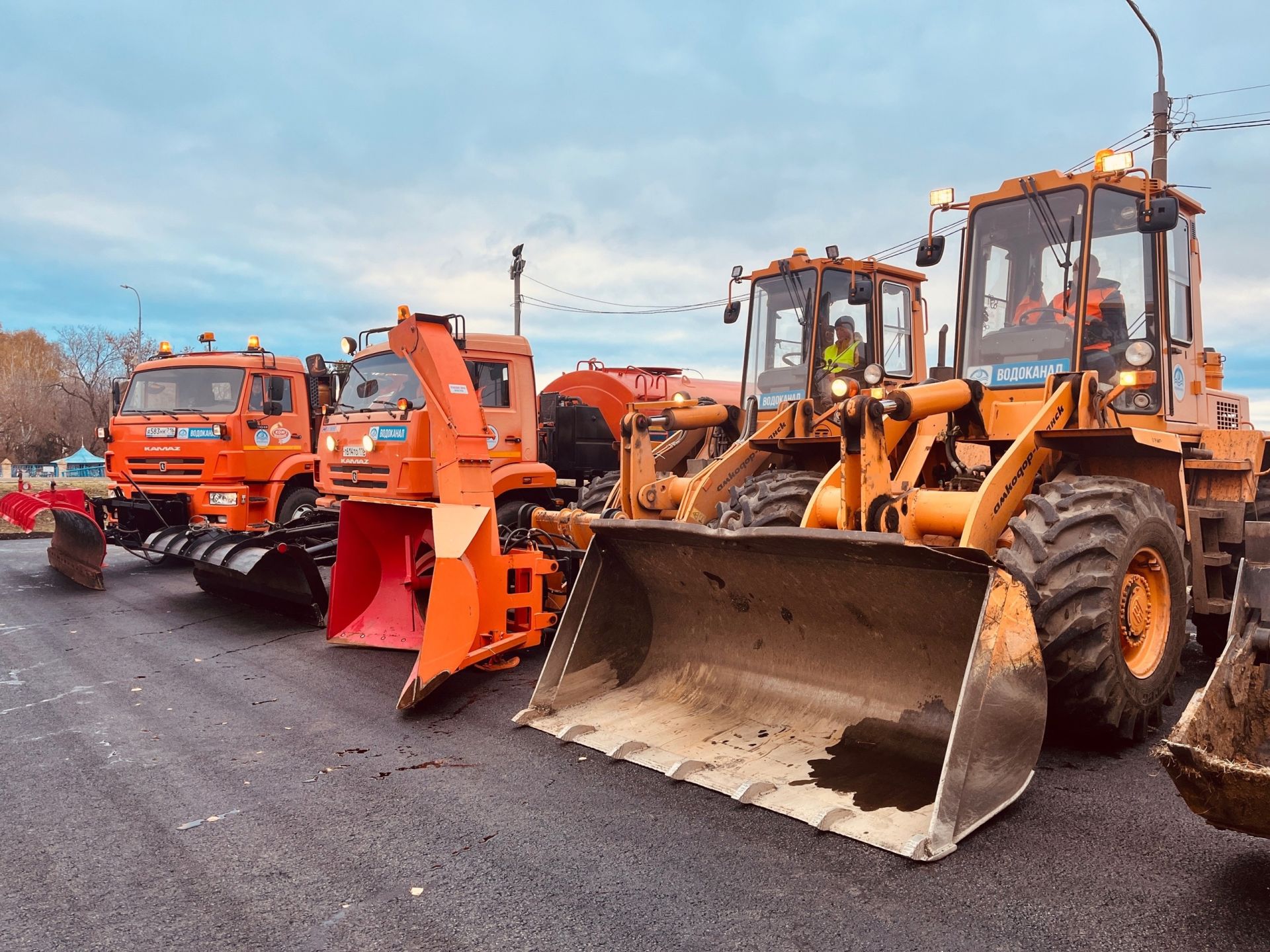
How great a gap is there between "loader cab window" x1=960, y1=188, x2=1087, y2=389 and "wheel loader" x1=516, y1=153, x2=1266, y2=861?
14mm

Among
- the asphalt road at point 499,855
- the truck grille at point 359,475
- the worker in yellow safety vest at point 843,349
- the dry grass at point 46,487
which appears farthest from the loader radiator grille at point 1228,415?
the dry grass at point 46,487

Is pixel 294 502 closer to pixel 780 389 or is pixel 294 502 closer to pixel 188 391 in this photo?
pixel 188 391

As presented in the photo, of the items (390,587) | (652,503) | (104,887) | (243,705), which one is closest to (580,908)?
(104,887)

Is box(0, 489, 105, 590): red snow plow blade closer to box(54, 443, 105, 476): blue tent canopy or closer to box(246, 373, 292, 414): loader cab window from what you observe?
box(246, 373, 292, 414): loader cab window

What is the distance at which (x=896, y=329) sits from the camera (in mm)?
8383

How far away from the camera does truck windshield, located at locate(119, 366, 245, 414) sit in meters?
11.2

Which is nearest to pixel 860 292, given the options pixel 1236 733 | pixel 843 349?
pixel 843 349

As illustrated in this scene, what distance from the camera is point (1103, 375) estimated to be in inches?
217

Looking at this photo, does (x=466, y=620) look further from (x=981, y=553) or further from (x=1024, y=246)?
(x=1024, y=246)

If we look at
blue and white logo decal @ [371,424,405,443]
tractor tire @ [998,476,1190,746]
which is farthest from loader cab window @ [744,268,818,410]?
tractor tire @ [998,476,1190,746]

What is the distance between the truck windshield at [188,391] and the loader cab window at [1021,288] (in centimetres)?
882

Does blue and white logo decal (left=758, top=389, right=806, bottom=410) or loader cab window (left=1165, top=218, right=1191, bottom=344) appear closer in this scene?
loader cab window (left=1165, top=218, right=1191, bottom=344)

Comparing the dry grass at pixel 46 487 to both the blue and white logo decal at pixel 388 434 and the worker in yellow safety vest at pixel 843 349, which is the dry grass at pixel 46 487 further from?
the worker in yellow safety vest at pixel 843 349

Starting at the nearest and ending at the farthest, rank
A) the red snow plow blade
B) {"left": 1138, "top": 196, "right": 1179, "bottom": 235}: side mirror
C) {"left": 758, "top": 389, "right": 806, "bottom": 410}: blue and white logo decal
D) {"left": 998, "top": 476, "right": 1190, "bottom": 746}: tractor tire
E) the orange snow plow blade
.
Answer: {"left": 998, "top": 476, "right": 1190, "bottom": 746}: tractor tire, {"left": 1138, "top": 196, "right": 1179, "bottom": 235}: side mirror, the orange snow plow blade, {"left": 758, "top": 389, "right": 806, "bottom": 410}: blue and white logo decal, the red snow plow blade
